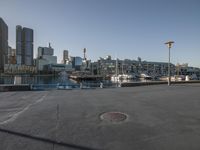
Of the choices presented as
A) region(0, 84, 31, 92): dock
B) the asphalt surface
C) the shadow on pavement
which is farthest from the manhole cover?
region(0, 84, 31, 92): dock

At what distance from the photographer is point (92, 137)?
4852mm

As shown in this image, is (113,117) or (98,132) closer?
(98,132)

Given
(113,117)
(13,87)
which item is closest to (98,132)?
(113,117)

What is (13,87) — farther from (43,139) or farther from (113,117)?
(43,139)

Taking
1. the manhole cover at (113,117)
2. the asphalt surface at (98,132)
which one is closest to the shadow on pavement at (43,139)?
the asphalt surface at (98,132)

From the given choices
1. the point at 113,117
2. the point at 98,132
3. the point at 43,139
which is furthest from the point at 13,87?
the point at 98,132

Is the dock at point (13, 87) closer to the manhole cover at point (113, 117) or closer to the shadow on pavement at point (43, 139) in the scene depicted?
the shadow on pavement at point (43, 139)

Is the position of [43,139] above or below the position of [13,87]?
below

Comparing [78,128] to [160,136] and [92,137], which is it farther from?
[160,136]

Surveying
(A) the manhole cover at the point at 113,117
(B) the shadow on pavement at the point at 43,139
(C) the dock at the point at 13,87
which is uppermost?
(C) the dock at the point at 13,87

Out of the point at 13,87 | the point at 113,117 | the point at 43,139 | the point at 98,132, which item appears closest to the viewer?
the point at 43,139

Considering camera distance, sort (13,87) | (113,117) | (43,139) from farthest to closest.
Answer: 1. (13,87)
2. (113,117)
3. (43,139)

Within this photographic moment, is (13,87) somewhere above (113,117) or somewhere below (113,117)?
above

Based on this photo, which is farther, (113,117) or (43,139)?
(113,117)
